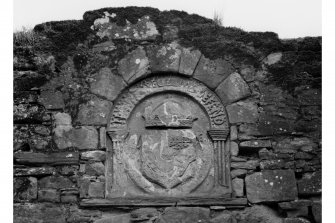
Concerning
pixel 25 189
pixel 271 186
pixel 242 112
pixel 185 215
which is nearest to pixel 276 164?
pixel 271 186

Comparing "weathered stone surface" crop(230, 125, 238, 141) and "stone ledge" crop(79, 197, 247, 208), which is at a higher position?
"weathered stone surface" crop(230, 125, 238, 141)

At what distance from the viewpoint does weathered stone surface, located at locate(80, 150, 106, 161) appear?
632cm

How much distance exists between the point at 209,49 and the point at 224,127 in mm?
918

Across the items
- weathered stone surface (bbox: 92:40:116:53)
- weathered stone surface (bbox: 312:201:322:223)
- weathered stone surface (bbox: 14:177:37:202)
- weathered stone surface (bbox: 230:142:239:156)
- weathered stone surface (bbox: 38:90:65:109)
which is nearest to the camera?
weathered stone surface (bbox: 312:201:322:223)

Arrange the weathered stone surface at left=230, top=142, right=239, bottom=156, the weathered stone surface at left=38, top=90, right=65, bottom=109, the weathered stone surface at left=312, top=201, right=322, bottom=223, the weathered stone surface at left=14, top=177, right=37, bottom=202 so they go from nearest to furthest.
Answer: the weathered stone surface at left=312, top=201, right=322, bottom=223 → the weathered stone surface at left=14, top=177, right=37, bottom=202 → the weathered stone surface at left=230, top=142, right=239, bottom=156 → the weathered stone surface at left=38, top=90, right=65, bottom=109

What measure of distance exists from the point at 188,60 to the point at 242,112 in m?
0.86

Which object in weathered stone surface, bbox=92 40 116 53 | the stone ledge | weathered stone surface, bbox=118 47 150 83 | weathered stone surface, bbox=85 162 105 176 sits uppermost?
weathered stone surface, bbox=92 40 116 53

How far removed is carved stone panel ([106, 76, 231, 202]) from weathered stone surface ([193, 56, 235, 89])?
0.09 meters

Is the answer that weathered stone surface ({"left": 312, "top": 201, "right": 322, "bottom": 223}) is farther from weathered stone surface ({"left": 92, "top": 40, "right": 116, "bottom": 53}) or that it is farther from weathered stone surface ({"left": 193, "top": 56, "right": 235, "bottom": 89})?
weathered stone surface ({"left": 92, "top": 40, "right": 116, "bottom": 53})

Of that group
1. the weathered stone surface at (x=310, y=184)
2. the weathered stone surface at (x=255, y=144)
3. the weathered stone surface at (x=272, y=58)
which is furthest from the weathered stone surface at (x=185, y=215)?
the weathered stone surface at (x=272, y=58)

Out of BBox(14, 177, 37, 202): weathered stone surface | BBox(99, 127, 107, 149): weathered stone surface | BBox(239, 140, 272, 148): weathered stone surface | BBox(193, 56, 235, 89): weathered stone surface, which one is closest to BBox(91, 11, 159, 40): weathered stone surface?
BBox(193, 56, 235, 89): weathered stone surface

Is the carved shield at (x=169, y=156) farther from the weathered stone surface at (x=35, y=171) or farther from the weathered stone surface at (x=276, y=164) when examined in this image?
the weathered stone surface at (x=35, y=171)

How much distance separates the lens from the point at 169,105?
6520 mm

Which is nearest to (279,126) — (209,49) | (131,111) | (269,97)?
(269,97)
